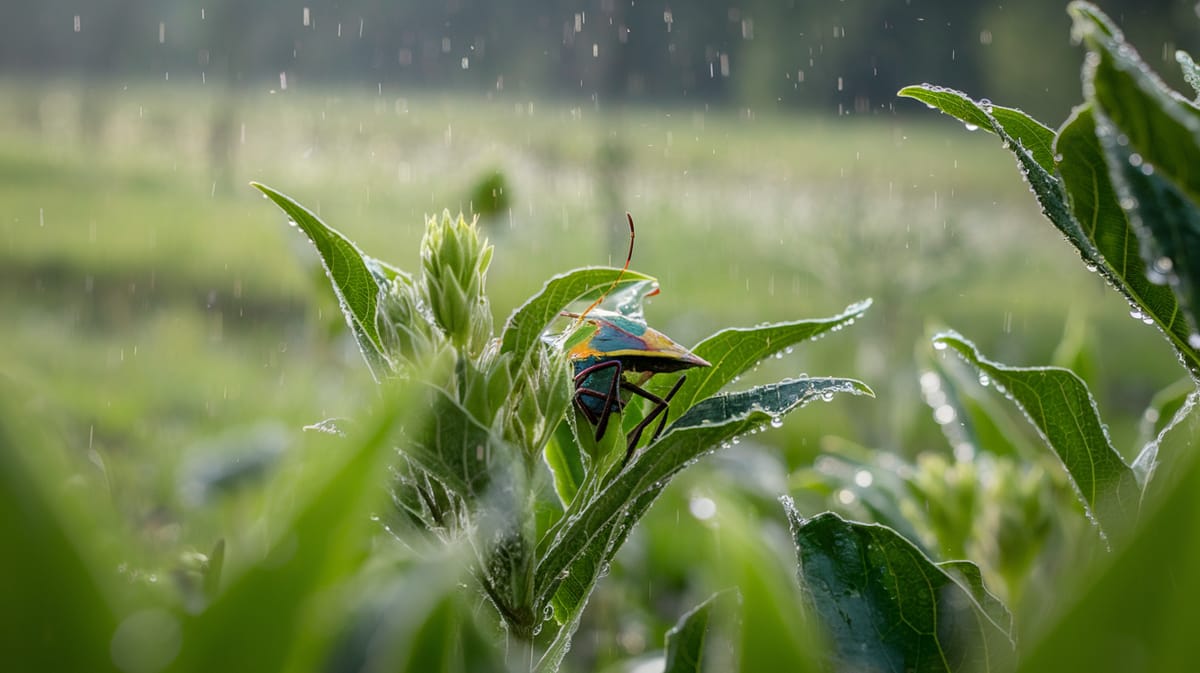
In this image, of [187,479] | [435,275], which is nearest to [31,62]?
[187,479]

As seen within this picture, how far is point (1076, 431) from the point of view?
0.52m

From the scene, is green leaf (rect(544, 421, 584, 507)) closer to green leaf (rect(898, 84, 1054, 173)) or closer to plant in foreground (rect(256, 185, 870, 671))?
plant in foreground (rect(256, 185, 870, 671))

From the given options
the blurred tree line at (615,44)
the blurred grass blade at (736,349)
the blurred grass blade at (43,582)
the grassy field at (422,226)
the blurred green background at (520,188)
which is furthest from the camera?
the blurred tree line at (615,44)

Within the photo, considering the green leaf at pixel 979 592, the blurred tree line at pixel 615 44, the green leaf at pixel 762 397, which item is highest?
the blurred tree line at pixel 615 44

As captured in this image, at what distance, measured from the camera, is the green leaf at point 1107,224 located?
0.39m

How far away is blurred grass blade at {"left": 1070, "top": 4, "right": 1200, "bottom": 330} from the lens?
0.98 ft

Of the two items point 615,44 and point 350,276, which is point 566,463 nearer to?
point 350,276

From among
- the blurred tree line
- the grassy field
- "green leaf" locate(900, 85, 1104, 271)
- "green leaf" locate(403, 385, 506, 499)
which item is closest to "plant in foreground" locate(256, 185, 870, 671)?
"green leaf" locate(403, 385, 506, 499)

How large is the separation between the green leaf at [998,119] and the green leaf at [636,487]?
0.14m

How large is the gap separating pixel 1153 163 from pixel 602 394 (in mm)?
252

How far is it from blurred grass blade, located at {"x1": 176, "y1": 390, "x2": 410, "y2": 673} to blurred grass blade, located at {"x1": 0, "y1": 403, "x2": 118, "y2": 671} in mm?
22

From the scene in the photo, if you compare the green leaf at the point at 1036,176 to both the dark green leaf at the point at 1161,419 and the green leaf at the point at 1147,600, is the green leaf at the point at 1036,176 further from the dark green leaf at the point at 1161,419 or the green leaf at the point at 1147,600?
the green leaf at the point at 1147,600

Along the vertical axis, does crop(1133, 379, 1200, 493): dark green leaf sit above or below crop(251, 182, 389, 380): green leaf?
below

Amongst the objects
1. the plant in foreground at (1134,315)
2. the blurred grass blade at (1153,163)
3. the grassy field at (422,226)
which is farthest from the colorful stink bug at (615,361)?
the grassy field at (422,226)
